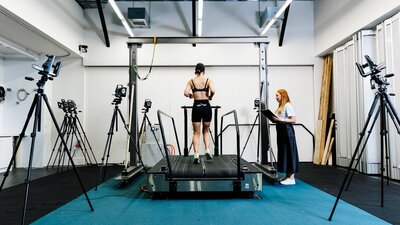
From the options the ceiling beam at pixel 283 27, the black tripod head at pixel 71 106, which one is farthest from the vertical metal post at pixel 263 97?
the black tripod head at pixel 71 106

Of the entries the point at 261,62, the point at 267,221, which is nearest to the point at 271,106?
the point at 261,62

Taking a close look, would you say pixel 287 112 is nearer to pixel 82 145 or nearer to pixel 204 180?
pixel 204 180

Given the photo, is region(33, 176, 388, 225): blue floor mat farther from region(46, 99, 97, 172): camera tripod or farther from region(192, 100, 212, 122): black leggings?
region(46, 99, 97, 172): camera tripod

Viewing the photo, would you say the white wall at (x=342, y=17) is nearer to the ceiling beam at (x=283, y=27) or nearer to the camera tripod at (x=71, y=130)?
the ceiling beam at (x=283, y=27)

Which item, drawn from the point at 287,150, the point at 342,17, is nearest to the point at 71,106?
the point at 287,150

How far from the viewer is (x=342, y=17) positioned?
22.8 feet

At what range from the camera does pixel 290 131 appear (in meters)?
4.83

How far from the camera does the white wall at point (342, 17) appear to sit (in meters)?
5.58

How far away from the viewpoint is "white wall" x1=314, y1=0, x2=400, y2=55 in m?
5.58

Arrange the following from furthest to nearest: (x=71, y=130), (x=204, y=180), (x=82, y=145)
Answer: (x=82, y=145) → (x=71, y=130) → (x=204, y=180)

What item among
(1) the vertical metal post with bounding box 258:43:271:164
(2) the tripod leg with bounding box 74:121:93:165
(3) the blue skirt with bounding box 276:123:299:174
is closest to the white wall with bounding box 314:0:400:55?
(1) the vertical metal post with bounding box 258:43:271:164

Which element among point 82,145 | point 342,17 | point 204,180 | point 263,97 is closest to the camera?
point 204,180

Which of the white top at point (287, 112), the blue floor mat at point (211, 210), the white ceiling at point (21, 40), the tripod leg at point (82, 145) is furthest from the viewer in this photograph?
the tripod leg at point (82, 145)

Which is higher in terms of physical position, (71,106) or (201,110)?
(71,106)
